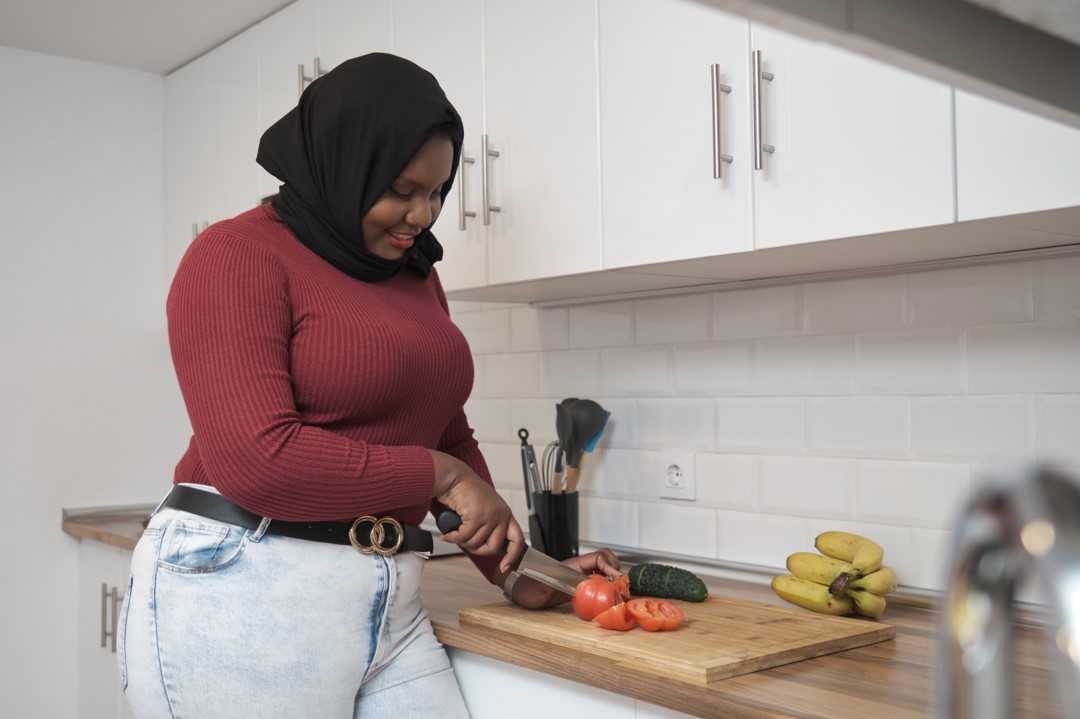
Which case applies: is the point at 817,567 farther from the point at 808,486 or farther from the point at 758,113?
the point at 758,113

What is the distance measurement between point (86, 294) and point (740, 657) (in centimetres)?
257

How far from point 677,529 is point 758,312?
48 cm

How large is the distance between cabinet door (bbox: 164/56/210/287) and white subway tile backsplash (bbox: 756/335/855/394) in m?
1.86

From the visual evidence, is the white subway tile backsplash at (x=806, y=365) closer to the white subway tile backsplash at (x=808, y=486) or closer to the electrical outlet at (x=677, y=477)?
the white subway tile backsplash at (x=808, y=486)

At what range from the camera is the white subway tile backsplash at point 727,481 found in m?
1.97

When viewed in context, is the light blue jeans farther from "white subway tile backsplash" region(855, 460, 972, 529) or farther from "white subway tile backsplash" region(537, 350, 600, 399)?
"white subway tile backsplash" region(537, 350, 600, 399)

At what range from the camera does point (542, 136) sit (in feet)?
6.36

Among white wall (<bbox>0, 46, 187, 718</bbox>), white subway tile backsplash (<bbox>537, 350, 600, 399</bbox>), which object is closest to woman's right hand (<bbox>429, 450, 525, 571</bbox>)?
white subway tile backsplash (<bbox>537, 350, 600, 399</bbox>)

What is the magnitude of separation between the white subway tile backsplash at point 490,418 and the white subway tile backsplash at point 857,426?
863 millimetres

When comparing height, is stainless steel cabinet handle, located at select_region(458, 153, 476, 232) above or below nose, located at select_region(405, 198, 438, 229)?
above

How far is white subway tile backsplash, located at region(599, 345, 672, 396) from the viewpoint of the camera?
7.05ft

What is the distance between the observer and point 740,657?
132 centimetres

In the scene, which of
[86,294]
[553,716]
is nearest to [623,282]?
[553,716]

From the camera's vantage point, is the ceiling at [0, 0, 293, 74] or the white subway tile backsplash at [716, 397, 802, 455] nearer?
the white subway tile backsplash at [716, 397, 802, 455]
